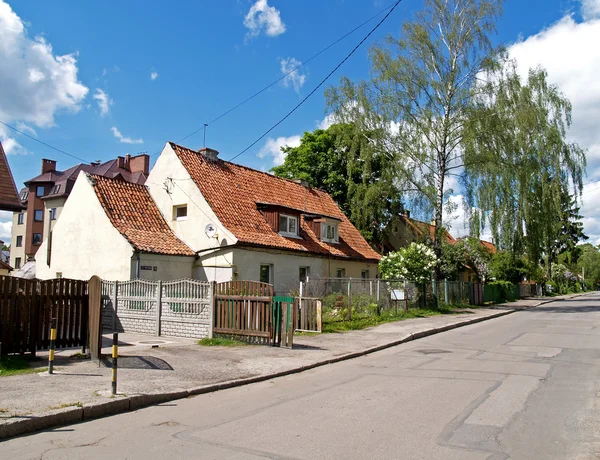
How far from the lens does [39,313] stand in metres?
10.7

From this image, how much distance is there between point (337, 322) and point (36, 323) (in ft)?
33.9

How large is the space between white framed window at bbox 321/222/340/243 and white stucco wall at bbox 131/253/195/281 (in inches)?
341

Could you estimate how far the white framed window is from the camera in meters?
28.0

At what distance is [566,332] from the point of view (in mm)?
17422

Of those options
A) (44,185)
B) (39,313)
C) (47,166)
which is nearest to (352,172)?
(39,313)

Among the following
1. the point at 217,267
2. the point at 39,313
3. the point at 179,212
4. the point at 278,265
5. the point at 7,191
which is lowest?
the point at 39,313

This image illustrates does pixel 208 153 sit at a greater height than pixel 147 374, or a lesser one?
greater

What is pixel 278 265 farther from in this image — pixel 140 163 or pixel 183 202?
pixel 140 163

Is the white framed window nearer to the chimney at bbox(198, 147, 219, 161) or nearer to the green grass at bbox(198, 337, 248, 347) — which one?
the chimney at bbox(198, 147, 219, 161)

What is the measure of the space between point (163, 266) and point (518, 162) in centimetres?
2078

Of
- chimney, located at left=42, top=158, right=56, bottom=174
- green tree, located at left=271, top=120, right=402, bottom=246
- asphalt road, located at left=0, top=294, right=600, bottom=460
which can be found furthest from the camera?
chimney, located at left=42, top=158, right=56, bottom=174

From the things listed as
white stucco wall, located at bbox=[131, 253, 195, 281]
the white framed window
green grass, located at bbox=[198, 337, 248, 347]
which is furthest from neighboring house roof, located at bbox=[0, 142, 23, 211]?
the white framed window

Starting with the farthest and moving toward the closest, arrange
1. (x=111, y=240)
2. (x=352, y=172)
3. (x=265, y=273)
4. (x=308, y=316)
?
(x=352, y=172), (x=265, y=273), (x=111, y=240), (x=308, y=316)

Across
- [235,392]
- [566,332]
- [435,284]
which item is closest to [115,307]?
[235,392]
